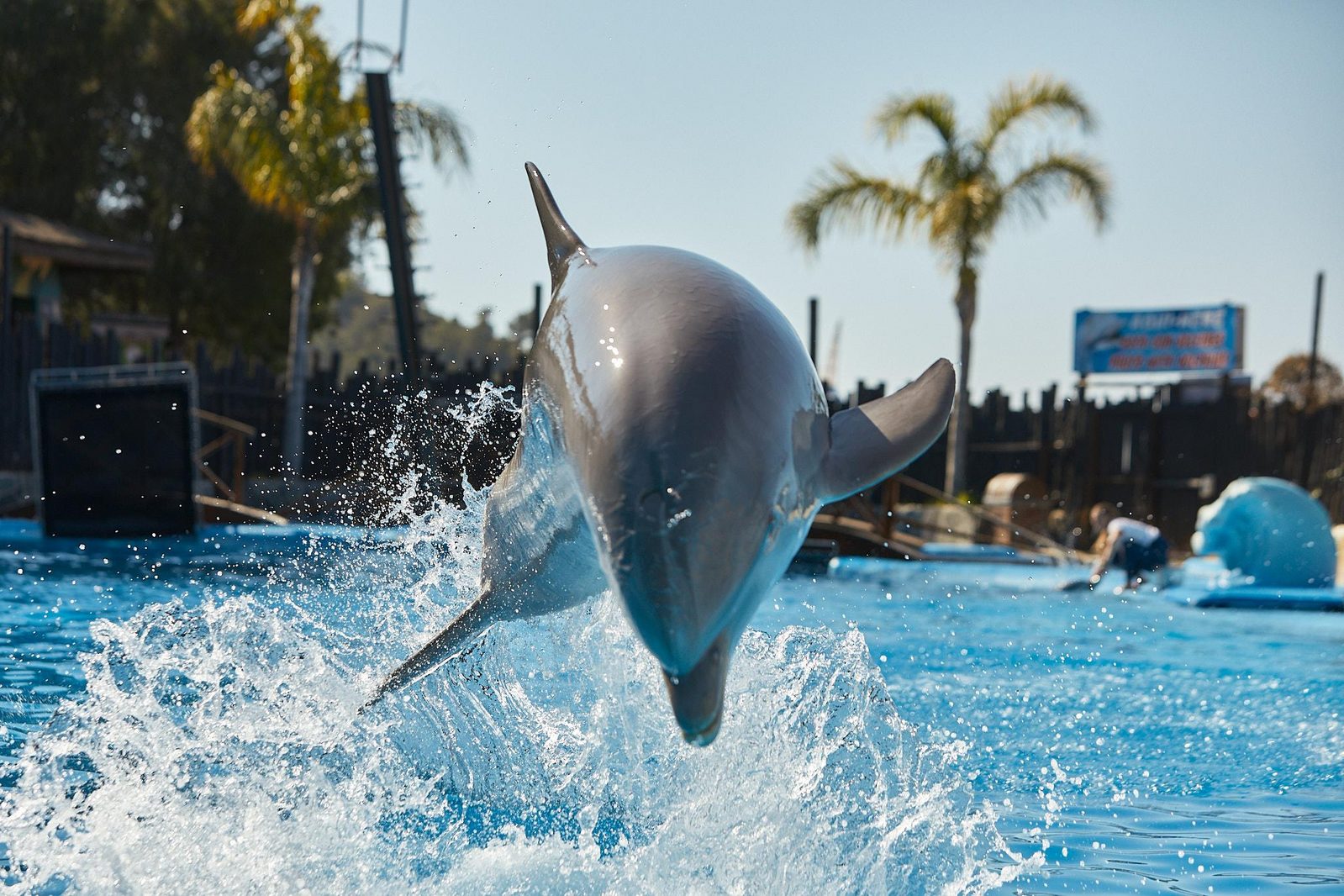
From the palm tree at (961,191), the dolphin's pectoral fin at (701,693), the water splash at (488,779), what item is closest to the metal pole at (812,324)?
the palm tree at (961,191)

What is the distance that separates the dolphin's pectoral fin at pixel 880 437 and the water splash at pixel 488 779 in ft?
4.02

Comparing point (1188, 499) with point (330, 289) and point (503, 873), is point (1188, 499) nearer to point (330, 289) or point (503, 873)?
point (503, 873)

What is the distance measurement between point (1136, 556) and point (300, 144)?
1212 cm

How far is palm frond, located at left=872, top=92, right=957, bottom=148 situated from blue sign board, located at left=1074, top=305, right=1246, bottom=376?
5341mm

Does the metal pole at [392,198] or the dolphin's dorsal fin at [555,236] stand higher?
the metal pole at [392,198]

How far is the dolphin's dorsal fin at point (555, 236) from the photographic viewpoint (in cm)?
318

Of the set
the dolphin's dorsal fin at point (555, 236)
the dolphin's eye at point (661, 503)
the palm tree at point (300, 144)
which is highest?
the palm tree at point (300, 144)

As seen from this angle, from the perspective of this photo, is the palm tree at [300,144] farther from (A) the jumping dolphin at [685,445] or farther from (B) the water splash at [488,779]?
(A) the jumping dolphin at [685,445]

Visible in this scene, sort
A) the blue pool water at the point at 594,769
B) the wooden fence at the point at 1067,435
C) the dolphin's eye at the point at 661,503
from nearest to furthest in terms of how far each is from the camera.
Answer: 1. the dolphin's eye at the point at 661,503
2. the blue pool water at the point at 594,769
3. the wooden fence at the point at 1067,435

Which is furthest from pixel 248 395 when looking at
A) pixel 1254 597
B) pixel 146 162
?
pixel 1254 597

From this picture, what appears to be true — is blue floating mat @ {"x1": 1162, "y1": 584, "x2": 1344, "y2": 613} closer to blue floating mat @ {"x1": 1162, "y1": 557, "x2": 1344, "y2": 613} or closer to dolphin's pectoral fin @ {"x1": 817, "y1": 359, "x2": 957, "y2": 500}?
blue floating mat @ {"x1": 1162, "y1": 557, "x2": 1344, "y2": 613}

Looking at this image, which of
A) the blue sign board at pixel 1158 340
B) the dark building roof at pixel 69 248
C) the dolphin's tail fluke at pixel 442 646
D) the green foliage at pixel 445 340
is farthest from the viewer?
the blue sign board at pixel 1158 340

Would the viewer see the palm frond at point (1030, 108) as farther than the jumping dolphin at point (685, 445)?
Yes

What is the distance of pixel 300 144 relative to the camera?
1806cm
